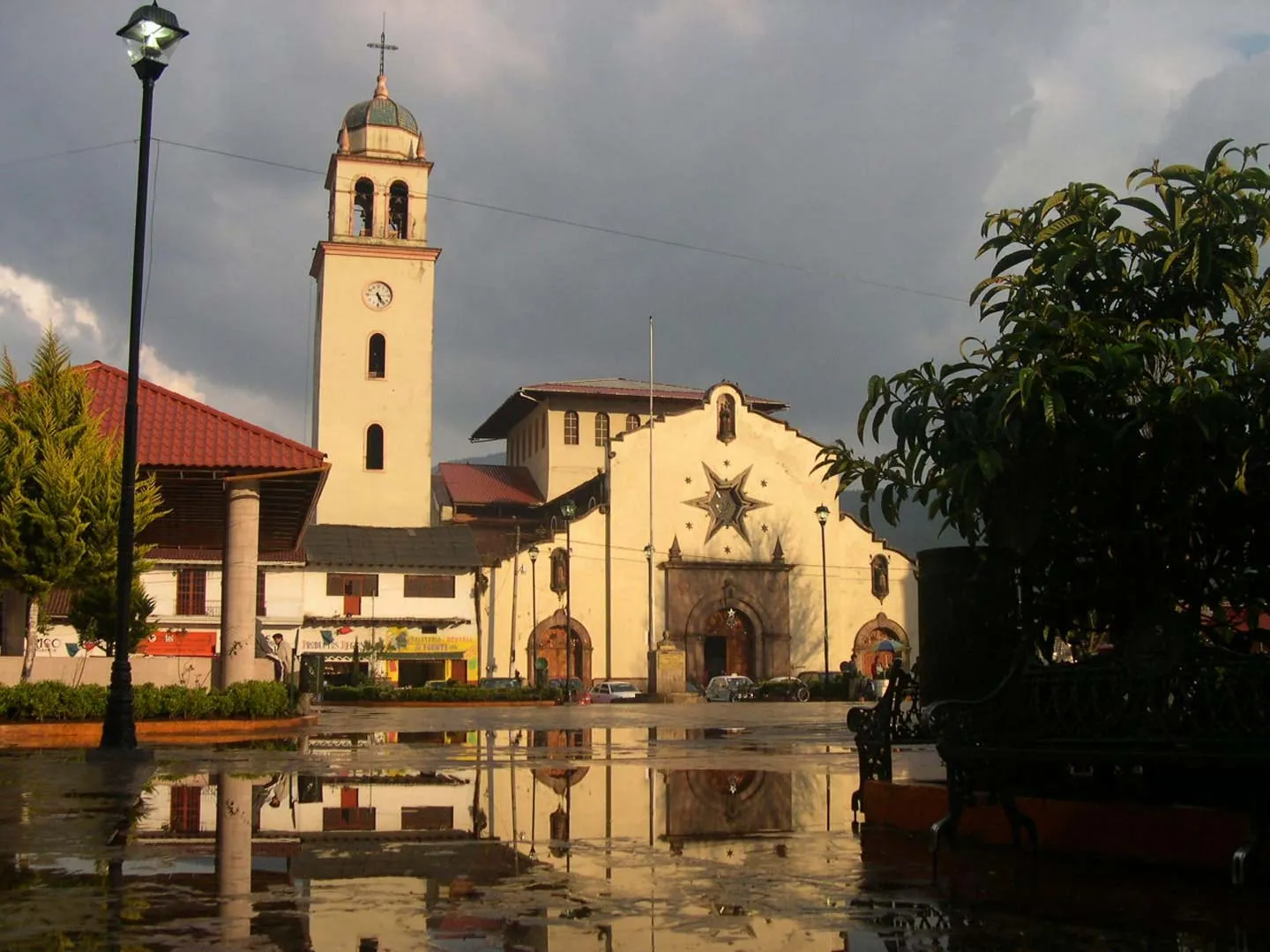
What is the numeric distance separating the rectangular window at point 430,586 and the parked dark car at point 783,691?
14659 millimetres

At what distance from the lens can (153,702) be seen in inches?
911

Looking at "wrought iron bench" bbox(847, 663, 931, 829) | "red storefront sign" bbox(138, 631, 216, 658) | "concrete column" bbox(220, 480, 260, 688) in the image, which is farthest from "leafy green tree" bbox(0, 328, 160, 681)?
"red storefront sign" bbox(138, 631, 216, 658)

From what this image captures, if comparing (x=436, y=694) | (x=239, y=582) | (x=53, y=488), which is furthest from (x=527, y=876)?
(x=436, y=694)

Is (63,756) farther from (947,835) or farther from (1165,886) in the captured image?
(1165,886)

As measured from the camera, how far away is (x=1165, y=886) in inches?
271

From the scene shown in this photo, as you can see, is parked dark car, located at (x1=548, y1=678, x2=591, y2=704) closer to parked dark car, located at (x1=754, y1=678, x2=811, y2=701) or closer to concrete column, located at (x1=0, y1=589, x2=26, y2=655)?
parked dark car, located at (x1=754, y1=678, x2=811, y2=701)

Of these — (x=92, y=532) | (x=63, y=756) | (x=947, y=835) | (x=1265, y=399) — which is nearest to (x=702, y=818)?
(x=947, y=835)

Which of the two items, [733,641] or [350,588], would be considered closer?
[350,588]

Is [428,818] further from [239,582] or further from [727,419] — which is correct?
[727,419]

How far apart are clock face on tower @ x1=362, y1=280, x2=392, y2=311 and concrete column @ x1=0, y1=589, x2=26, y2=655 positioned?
124 feet

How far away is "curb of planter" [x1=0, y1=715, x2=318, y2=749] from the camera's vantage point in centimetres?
2120

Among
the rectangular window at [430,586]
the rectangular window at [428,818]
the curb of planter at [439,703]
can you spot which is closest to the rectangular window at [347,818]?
the rectangular window at [428,818]

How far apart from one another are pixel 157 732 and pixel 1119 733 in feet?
62.4

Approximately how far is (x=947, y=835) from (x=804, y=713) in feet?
99.3
